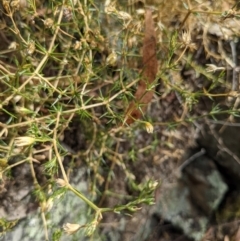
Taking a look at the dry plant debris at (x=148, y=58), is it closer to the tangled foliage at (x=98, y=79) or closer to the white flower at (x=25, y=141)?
the tangled foliage at (x=98, y=79)

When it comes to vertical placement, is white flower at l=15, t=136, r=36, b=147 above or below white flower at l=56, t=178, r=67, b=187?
above

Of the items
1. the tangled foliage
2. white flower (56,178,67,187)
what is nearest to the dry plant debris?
the tangled foliage

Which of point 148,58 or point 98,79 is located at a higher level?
point 148,58

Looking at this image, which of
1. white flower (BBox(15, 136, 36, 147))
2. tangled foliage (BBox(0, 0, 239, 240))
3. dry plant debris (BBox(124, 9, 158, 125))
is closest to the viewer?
white flower (BBox(15, 136, 36, 147))

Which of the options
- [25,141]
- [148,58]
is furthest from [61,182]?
[148,58]

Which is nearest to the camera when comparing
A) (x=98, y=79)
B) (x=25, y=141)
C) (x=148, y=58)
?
(x=25, y=141)

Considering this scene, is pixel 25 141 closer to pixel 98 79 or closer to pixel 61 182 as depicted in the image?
pixel 61 182

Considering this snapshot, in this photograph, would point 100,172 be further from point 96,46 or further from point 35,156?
point 96,46

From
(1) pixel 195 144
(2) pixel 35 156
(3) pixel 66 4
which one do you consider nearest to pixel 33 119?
(2) pixel 35 156

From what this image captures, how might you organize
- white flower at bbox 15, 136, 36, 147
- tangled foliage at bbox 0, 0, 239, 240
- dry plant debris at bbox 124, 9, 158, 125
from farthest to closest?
dry plant debris at bbox 124, 9, 158, 125 → tangled foliage at bbox 0, 0, 239, 240 → white flower at bbox 15, 136, 36, 147

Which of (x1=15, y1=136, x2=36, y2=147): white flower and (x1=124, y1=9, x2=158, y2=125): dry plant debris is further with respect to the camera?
(x1=124, y1=9, x2=158, y2=125): dry plant debris

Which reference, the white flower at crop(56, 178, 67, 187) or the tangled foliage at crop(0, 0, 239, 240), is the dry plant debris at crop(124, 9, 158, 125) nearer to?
the tangled foliage at crop(0, 0, 239, 240)
